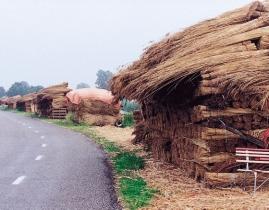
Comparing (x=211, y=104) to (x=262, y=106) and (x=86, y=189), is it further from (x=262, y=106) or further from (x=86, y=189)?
(x=86, y=189)

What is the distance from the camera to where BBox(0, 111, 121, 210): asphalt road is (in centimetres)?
970

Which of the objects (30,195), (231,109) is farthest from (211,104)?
(30,195)

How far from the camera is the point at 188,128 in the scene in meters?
12.7

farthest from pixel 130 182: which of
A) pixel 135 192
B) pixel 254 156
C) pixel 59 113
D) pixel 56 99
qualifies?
pixel 59 113

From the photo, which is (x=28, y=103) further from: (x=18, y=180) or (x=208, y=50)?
(x=208, y=50)

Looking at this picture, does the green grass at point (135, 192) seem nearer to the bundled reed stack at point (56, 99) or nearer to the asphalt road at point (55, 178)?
the asphalt road at point (55, 178)

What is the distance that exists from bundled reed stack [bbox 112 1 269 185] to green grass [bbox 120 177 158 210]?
4.03 feet

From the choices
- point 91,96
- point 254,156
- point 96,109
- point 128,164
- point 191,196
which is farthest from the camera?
point 91,96

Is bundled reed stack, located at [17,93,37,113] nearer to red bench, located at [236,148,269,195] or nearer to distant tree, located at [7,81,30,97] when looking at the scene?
red bench, located at [236,148,269,195]

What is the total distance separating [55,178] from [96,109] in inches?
926

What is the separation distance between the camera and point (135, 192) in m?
10.5

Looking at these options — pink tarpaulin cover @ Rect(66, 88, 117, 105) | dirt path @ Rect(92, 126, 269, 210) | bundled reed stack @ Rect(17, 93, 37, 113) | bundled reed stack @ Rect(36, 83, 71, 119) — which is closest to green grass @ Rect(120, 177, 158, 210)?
dirt path @ Rect(92, 126, 269, 210)

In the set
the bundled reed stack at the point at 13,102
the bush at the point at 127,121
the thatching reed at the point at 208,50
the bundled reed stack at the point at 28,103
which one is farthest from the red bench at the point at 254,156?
the bundled reed stack at the point at 13,102

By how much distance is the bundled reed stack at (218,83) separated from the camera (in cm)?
1081
